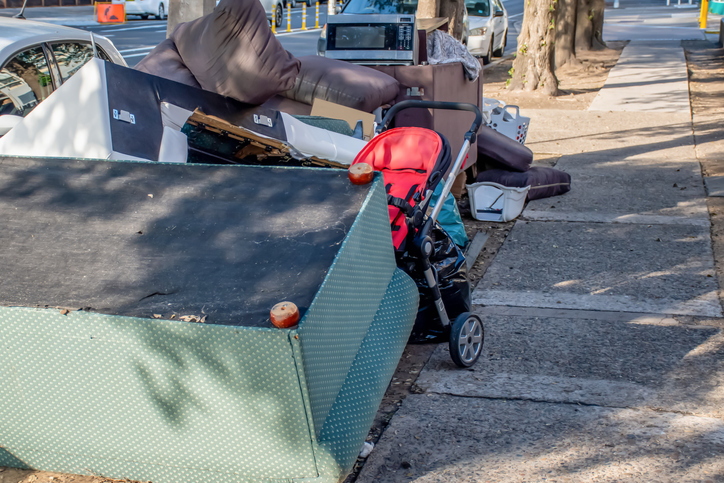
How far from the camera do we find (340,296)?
2.40 meters

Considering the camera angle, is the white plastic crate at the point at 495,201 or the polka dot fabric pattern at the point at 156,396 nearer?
the polka dot fabric pattern at the point at 156,396

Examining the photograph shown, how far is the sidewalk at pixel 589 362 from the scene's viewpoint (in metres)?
2.80

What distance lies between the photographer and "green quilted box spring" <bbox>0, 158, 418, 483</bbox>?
84.9 inches

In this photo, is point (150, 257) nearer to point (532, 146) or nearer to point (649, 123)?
point (532, 146)

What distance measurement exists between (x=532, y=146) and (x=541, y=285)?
4.76 meters

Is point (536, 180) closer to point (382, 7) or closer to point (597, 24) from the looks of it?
point (382, 7)

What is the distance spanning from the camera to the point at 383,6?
1163cm

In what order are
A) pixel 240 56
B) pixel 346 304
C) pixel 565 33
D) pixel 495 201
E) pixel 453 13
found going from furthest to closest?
pixel 565 33 < pixel 453 13 < pixel 495 201 < pixel 240 56 < pixel 346 304

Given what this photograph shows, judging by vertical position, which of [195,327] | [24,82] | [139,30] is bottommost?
[139,30]

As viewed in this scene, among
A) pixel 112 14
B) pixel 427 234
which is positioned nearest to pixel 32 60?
pixel 427 234

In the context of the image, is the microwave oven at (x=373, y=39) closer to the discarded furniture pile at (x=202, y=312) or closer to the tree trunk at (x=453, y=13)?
the discarded furniture pile at (x=202, y=312)

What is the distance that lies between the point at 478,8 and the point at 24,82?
47.9 feet

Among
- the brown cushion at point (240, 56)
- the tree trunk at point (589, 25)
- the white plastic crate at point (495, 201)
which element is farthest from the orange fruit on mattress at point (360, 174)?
the tree trunk at point (589, 25)

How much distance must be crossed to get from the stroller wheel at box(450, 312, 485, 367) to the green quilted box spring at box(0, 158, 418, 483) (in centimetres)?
70
